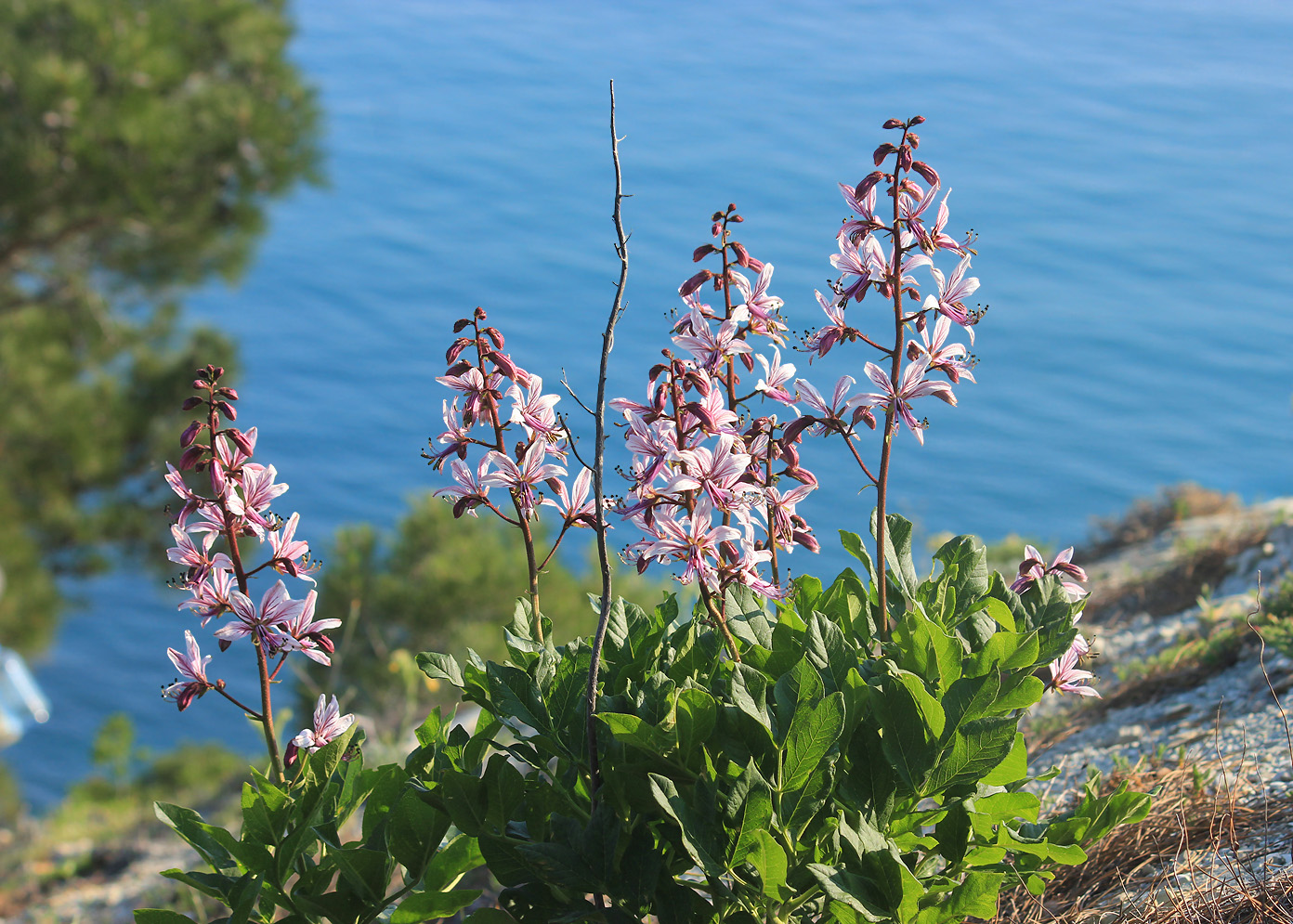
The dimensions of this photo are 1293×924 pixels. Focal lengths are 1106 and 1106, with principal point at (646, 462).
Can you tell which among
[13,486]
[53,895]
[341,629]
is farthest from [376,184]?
[53,895]

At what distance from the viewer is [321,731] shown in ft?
5.68

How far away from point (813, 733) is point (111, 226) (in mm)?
7611

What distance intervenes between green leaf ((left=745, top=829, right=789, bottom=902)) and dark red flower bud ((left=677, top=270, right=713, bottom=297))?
2.58ft

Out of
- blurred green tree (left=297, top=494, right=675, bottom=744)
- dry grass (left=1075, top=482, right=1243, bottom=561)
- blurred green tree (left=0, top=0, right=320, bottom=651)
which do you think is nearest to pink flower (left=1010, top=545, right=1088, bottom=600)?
dry grass (left=1075, top=482, right=1243, bottom=561)

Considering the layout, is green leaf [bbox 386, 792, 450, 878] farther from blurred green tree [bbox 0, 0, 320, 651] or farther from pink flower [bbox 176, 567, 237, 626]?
blurred green tree [bbox 0, 0, 320, 651]

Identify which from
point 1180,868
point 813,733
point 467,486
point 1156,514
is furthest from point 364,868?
point 1156,514

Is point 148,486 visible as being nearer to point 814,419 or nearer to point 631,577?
point 631,577

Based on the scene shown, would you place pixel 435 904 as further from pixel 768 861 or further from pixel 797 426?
pixel 797 426

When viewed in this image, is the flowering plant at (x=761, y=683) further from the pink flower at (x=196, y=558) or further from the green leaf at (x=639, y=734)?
the pink flower at (x=196, y=558)

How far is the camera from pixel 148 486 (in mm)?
7910

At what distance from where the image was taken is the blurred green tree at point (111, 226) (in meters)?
6.67

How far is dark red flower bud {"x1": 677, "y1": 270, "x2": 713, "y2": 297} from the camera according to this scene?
1.68 m

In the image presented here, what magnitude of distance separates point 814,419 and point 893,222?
32cm

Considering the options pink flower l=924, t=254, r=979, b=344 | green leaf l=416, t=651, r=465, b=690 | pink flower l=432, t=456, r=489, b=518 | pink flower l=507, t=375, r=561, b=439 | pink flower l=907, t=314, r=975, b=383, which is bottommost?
green leaf l=416, t=651, r=465, b=690
